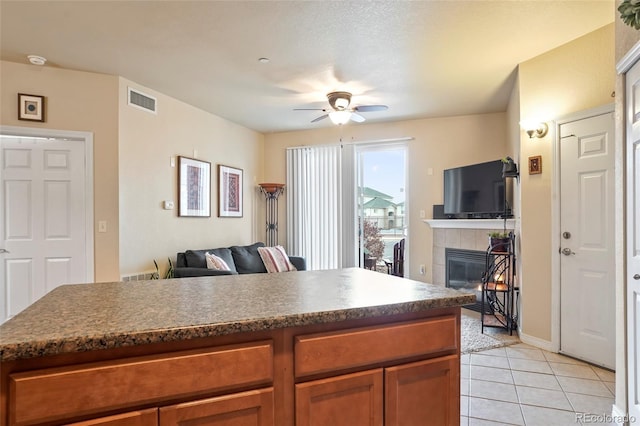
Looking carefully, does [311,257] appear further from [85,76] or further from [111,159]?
[85,76]

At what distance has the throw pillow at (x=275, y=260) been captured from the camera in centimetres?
512

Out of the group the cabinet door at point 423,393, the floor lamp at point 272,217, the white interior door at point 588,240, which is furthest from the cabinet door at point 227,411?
the floor lamp at point 272,217

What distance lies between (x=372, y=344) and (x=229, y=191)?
451 centimetres

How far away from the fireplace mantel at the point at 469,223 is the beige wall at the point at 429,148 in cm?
23

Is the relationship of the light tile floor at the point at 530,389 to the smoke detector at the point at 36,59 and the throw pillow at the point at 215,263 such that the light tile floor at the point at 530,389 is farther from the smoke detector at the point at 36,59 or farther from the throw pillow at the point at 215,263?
the smoke detector at the point at 36,59

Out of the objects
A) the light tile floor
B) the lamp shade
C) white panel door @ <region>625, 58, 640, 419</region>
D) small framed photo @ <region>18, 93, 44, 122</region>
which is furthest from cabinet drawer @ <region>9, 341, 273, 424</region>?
the lamp shade

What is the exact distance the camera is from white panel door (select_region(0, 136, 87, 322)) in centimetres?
338

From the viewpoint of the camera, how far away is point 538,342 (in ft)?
11.0

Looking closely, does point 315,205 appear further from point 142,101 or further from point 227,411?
point 227,411

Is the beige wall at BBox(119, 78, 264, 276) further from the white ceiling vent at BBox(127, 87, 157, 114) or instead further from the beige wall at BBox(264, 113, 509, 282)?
the beige wall at BBox(264, 113, 509, 282)

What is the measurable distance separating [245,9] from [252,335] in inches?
89.9

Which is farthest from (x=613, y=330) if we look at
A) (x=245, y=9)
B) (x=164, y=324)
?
(x=245, y=9)

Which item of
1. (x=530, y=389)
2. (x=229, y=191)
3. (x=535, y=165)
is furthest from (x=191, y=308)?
(x=229, y=191)

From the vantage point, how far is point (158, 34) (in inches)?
112
